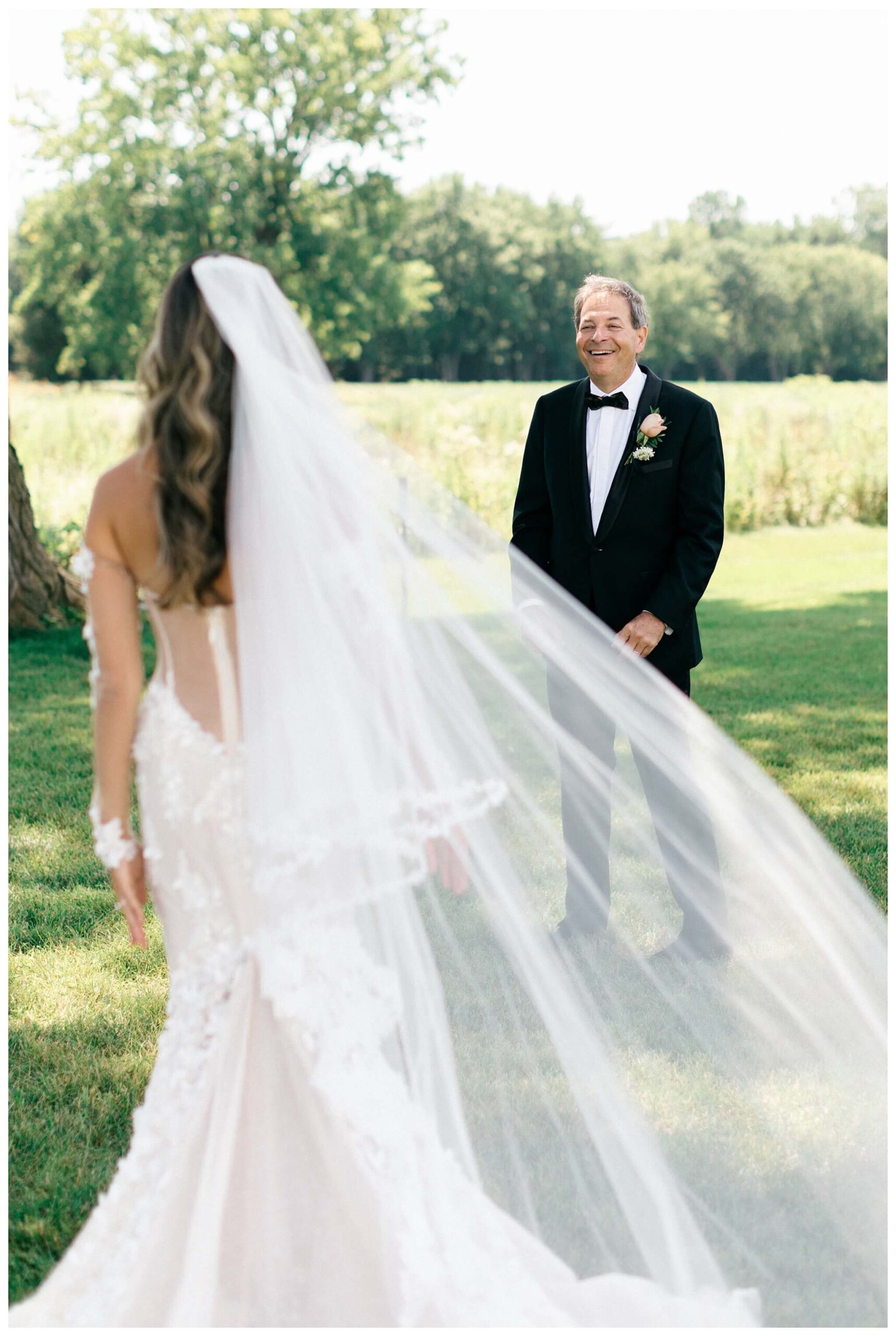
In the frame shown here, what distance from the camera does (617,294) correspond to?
142 inches

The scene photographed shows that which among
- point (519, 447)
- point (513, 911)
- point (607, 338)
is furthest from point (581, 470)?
point (519, 447)

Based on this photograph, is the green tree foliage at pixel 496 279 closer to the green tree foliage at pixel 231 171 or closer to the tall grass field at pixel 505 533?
the green tree foliage at pixel 231 171

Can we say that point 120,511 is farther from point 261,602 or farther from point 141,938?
point 141,938

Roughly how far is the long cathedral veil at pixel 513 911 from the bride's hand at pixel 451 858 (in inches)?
0.4

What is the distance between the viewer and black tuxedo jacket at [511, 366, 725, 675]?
3670 millimetres

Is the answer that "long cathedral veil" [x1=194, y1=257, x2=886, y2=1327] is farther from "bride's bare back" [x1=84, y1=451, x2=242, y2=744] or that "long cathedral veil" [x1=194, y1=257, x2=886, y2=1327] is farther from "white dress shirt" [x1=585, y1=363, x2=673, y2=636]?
"white dress shirt" [x1=585, y1=363, x2=673, y2=636]

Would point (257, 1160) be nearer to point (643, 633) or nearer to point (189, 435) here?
point (189, 435)

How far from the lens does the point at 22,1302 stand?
2332mm

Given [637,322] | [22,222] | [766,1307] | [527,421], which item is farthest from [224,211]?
[766,1307]

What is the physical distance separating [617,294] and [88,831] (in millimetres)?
3655

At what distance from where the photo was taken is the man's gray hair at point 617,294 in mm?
3604

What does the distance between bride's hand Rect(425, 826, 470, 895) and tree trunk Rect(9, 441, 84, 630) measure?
28.0 feet

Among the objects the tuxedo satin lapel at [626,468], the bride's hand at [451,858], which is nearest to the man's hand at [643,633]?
the tuxedo satin lapel at [626,468]

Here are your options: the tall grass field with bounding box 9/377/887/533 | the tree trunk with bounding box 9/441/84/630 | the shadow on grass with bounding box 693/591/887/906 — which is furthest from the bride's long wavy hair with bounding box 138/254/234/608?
the tall grass field with bounding box 9/377/887/533
